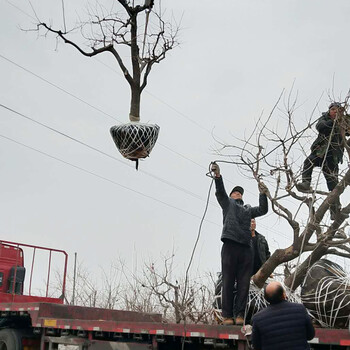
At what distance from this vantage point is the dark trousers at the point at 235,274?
270 inches

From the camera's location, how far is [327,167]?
8500 mm

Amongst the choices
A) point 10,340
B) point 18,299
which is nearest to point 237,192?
point 10,340

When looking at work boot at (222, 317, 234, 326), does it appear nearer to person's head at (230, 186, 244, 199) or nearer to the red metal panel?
person's head at (230, 186, 244, 199)

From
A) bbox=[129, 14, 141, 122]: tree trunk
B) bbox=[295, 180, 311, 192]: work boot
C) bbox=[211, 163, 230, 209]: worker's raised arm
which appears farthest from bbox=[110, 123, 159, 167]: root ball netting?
bbox=[295, 180, 311, 192]: work boot

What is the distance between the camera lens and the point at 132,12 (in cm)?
655

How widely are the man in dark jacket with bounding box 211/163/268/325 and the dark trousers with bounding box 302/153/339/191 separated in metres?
1.82

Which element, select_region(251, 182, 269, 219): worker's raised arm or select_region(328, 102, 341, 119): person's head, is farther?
select_region(328, 102, 341, 119): person's head

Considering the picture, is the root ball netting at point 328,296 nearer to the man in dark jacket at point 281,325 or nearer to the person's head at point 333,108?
the man in dark jacket at point 281,325

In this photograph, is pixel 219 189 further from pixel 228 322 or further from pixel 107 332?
pixel 107 332

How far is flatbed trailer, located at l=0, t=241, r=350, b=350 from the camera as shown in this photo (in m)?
6.51

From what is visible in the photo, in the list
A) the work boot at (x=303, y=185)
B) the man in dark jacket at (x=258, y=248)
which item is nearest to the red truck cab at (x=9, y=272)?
the man in dark jacket at (x=258, y=248)

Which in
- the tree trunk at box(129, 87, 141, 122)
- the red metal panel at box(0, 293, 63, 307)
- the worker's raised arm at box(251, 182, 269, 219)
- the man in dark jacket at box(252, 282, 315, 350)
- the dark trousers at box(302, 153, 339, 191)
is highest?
the dark trousers at box(302, 153, 339, 191)

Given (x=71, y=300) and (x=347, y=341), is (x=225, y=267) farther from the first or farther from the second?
(x=71, y=300)

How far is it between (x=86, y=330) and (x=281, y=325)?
3966 mm
